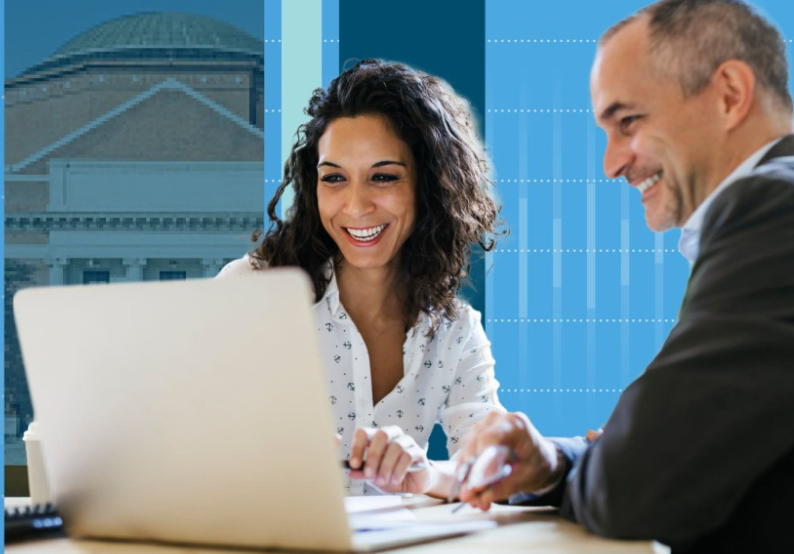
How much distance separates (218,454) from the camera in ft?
3.27

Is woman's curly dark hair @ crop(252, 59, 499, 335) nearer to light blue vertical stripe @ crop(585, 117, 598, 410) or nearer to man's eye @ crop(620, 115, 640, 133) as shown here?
light blue vertical stripe @ crop(585, 117, 598, 410)

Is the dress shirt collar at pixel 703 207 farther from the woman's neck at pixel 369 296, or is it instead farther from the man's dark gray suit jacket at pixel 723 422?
the woman's neck at pixel 369 296

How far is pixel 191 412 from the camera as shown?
1000mm

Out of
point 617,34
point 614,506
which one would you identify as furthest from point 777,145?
point 614,506

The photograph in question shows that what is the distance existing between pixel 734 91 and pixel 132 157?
2723 mm

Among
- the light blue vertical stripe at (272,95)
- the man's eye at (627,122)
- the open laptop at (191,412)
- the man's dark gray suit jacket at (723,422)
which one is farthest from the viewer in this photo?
the light blue vertical stripe at (272,95)

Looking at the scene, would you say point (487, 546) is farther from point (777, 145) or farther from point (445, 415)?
point (445, 415)

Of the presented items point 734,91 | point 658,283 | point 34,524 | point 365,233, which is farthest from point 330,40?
point 34,524

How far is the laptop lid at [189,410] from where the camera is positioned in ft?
3.04

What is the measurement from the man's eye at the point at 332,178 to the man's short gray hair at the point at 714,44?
44.8 inches

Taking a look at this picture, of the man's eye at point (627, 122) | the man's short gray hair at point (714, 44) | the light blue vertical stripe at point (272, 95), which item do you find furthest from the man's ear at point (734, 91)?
the light blue vertical stripe at point (272, 95)

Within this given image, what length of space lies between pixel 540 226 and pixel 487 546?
2.39m

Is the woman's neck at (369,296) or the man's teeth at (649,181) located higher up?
the man's teeth at (649,181)

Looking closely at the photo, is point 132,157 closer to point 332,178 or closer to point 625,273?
point 332,178
